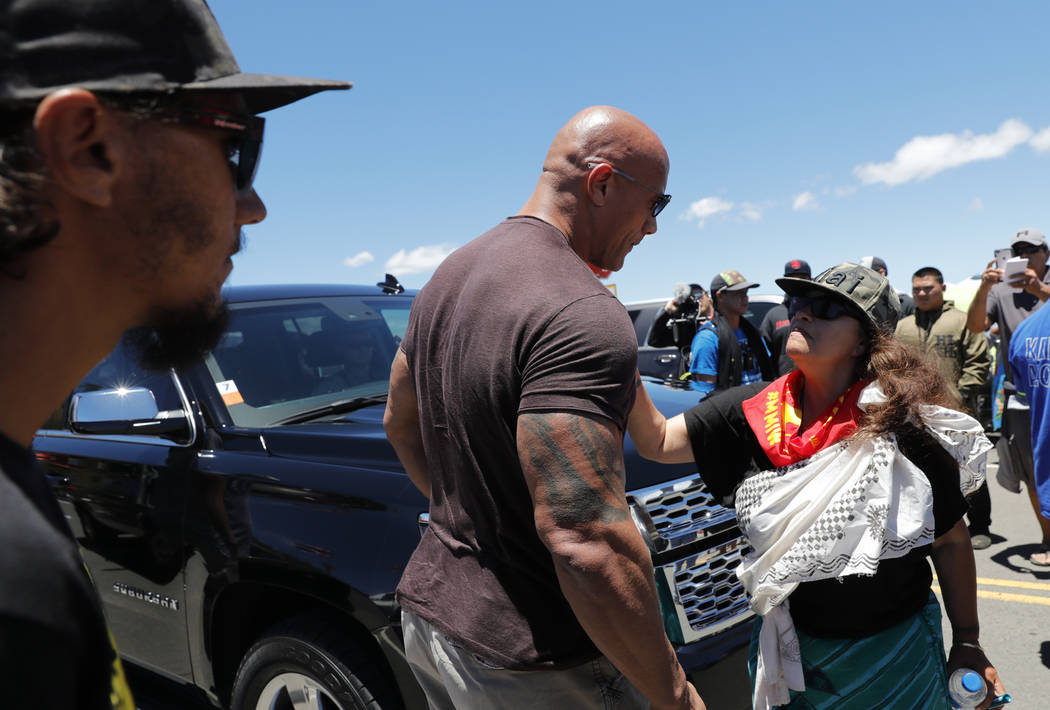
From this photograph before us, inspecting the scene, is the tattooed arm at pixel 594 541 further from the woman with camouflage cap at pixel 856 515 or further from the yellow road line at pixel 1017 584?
the yellow road line at pixel 1017 584

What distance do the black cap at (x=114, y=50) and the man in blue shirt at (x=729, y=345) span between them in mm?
5226

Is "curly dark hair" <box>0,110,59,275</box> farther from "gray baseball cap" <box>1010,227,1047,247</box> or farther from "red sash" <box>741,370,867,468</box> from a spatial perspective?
"gray baseball cap" <box>1010,227,1047,247</box>

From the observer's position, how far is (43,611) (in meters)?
0.62

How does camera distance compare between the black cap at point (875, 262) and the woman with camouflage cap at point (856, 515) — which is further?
the black cap at point (875, 262)

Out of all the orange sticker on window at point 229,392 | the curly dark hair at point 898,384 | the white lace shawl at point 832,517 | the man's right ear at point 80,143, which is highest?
the man's right ear at point 80,143

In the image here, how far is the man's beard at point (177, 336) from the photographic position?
0.99m

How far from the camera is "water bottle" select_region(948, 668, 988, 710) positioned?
2035mm

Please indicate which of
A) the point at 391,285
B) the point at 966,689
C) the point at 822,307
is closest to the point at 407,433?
the point at 822,307

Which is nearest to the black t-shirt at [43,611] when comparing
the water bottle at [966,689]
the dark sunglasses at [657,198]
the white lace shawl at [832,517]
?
the dark sunglasses at [657,198]

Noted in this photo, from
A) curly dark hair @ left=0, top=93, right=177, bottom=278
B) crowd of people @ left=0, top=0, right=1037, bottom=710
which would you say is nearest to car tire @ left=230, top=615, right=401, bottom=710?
crowd of people @ left=0, top=0, right=1037, bottom=710

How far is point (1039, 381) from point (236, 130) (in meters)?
4.11

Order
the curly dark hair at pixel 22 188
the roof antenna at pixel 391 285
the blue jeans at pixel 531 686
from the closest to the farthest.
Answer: the curly dark hair at pixel 22 188 → the blue jeans at pixel 531 686 → the roof antenna at pixel 391 285

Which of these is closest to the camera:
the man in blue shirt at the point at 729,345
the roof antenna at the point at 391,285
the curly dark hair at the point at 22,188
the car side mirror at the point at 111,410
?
the curly dark hair at the point at 22,188

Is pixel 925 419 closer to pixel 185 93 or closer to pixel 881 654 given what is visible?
pixel 881 654
